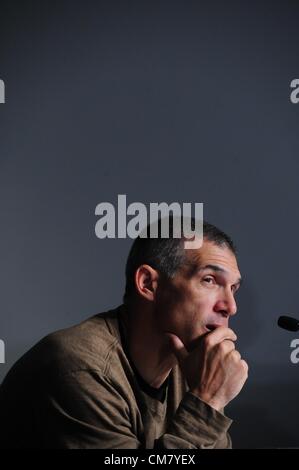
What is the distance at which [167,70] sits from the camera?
1.52 m

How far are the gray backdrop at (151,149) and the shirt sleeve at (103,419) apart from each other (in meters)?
0.41

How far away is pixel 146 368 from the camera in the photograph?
1.15m

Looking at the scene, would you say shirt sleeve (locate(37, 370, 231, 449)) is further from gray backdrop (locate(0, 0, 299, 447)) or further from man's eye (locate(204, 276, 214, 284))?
gray backdrop (locate(0, 0, 299, 447))

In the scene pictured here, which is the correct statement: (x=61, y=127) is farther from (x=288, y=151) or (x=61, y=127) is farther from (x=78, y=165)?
(x=288, y=151)

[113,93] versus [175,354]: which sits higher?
[113,93]

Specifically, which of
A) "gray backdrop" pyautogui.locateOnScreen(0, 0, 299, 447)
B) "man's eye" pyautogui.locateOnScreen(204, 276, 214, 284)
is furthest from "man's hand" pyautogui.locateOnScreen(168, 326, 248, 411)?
"gray backdrop" pyautogui.locateOnScreen(0, 0, 299, 447)

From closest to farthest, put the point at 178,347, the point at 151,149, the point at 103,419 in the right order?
1. the point at 103,419
2. the point at 178,347
3. the point at 151,149

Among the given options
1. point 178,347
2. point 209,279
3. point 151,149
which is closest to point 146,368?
point 178,347

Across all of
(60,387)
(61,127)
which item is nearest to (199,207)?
(61,127)

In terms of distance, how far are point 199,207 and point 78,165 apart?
31 cm

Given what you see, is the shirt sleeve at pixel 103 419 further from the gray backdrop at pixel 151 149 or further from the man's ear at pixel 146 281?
the gray backdrop at pixel 151 149

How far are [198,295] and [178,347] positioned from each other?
0.11 meters

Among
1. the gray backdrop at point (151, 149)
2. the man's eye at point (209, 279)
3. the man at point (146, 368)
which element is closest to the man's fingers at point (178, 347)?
the man at point (146, 368)

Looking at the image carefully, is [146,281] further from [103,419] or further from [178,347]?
[103,419]
